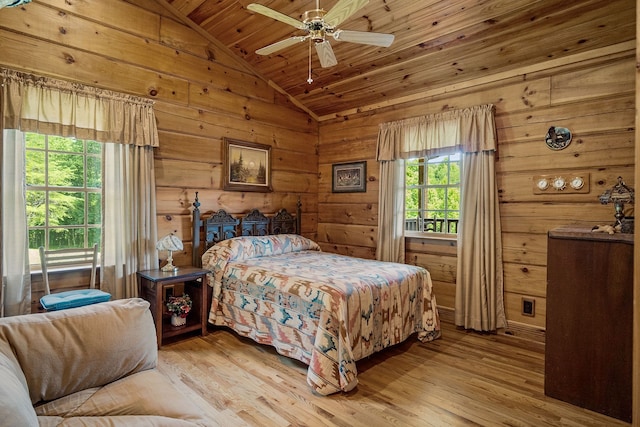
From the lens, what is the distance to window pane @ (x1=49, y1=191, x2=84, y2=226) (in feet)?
9.89

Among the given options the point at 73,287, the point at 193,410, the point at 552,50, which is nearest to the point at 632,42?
the point at 552,50

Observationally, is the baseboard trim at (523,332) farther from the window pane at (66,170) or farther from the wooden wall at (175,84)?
the window pane at (66,170)

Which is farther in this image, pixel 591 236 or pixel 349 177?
pixel 349 177

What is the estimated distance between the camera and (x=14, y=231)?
2693mm

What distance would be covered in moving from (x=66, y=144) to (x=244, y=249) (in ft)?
6.09

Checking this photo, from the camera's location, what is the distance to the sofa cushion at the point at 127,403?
1.32 m

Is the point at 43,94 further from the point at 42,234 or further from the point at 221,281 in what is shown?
the point at 221,281

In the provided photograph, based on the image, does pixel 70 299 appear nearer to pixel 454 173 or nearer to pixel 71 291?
pixel 71 291

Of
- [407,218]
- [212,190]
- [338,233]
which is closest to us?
[212,190]

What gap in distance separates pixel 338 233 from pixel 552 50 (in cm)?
311

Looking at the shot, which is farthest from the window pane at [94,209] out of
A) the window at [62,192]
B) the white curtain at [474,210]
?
the white curtain at [474,210]

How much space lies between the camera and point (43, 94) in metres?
2.80

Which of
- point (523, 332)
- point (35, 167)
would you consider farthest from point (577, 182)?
point (35, 167)

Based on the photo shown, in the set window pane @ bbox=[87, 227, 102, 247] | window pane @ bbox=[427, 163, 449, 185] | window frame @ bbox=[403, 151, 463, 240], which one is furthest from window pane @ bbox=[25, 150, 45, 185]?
window pane @ bbox=[427, 163, 449, 185]
